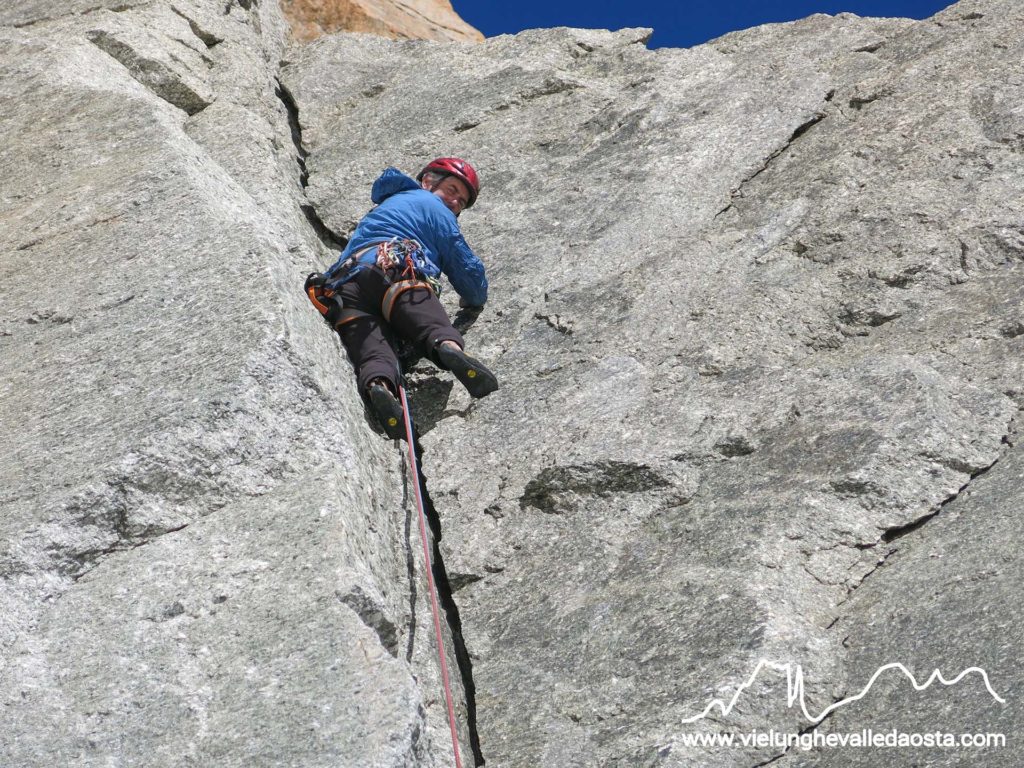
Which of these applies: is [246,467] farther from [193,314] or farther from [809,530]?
[809,530]

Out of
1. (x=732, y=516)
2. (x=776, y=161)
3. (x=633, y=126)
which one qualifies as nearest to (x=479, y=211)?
(x=633, y=126)

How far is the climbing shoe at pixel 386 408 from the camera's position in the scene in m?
5.42

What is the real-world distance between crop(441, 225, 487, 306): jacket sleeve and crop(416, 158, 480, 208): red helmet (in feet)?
2.11

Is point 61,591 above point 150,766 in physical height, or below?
above

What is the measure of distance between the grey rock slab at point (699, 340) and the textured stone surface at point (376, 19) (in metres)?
2.62

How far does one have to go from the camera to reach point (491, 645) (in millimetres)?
4727

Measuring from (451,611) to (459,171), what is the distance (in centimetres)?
306

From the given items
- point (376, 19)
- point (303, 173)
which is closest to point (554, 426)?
point (303, 173)

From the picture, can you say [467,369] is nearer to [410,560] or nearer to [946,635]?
[410,560]

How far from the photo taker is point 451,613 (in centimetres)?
499

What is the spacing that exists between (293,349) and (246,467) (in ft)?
1.96

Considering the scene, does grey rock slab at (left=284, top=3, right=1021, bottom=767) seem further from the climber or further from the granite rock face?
the climber

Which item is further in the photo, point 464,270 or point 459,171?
point 459,171

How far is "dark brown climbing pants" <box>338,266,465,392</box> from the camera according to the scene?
227 inches
